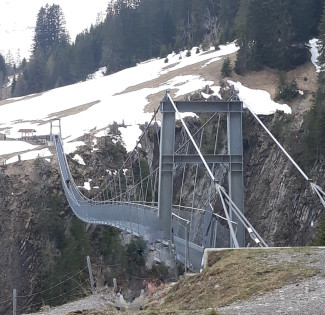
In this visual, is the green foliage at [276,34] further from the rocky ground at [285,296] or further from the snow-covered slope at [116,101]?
the rocky ground at [285,296]

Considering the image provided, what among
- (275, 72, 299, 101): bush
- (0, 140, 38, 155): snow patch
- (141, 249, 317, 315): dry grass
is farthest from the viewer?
(0, 140, 38, 155): snow patch

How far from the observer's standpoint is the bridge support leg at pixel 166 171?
712 inches

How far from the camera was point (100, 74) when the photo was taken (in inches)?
3494

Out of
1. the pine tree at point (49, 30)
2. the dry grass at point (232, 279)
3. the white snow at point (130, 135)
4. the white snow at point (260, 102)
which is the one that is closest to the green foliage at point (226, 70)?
the white snow at point (260, 102)

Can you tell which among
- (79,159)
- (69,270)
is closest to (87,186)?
(79,159)

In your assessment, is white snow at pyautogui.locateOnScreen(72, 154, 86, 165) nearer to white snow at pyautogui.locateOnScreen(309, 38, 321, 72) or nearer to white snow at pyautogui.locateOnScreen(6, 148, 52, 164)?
white snow at pyautogui.locateOnScreen(6, 148, 52, 164)

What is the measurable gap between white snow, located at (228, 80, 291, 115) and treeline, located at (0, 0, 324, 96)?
388cm

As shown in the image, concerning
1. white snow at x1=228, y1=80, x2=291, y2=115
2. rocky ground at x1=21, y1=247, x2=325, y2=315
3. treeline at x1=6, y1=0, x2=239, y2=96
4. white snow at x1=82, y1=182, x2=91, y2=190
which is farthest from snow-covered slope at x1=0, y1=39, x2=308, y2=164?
rocky ground at x1=21, y1=247, x2=325, y2=315

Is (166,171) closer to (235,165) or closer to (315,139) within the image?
(235,165)

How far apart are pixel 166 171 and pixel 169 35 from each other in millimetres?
62951

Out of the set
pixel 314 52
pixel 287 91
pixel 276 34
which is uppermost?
pixel 276 34

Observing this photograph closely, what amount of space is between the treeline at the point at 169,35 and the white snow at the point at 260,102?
3876 mm

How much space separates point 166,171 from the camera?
18.5 metres

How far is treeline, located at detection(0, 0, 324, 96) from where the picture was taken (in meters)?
48.8
